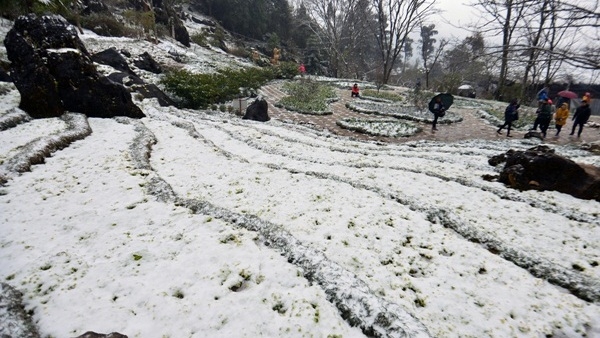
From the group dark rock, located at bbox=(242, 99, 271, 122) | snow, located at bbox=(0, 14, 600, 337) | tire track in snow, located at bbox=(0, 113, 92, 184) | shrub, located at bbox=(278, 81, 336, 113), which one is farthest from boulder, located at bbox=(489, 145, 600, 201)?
shrub, located at bbox=(278, 81, 336, 113)

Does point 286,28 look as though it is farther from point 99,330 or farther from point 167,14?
point 99,330


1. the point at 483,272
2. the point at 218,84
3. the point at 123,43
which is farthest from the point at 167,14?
the point at 483,272

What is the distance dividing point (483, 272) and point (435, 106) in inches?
464

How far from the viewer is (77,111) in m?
10.1

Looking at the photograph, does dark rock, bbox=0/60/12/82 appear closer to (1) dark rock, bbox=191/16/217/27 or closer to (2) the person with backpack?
(2) the person with backpack

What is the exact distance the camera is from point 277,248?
4402mm

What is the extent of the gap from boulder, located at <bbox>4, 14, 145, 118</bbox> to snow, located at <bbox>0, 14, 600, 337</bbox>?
1.36 m

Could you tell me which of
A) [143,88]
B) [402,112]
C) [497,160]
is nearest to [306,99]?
[402,112]

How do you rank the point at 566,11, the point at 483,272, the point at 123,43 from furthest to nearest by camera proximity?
1. the point at 123,43
2. the point at 566,11
3. the point at 483,272

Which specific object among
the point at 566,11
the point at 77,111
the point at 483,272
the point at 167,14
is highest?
the point at 167,14

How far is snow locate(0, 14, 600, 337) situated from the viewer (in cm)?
328

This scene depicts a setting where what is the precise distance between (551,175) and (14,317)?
9956 millimetres

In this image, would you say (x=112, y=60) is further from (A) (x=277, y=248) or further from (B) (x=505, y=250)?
(B) (x=505, y=250)

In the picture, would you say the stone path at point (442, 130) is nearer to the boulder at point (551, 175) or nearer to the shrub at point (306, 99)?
the shrub at point (306, 99)
